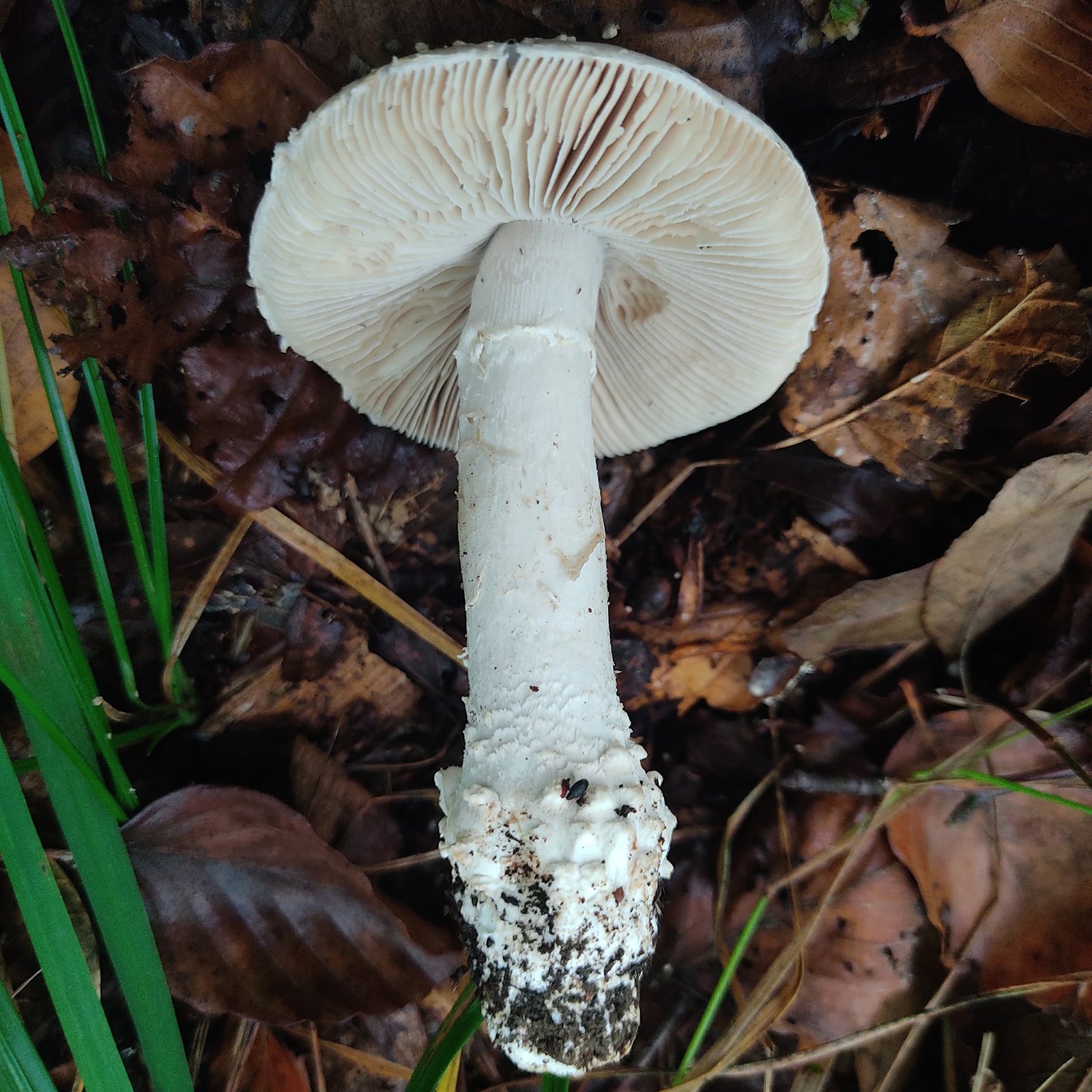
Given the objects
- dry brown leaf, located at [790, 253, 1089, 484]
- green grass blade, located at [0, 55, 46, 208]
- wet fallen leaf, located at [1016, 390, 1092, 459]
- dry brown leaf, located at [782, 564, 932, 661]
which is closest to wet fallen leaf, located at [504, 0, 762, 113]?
dry brown leaf, located at [790, 253, 1089, 484]

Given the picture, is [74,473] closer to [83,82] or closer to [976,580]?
[83,82]

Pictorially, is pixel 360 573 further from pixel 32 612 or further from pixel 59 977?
pixel 59 977

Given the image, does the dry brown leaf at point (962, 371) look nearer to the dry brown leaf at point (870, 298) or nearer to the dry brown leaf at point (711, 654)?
the dry brown leaf at point (870, 298)

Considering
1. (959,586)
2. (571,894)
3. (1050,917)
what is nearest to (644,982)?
(571,894)

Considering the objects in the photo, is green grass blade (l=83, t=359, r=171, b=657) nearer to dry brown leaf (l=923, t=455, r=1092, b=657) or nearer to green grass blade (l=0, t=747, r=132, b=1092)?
green grass blade (l=0, t=747, r=132, b=1092)

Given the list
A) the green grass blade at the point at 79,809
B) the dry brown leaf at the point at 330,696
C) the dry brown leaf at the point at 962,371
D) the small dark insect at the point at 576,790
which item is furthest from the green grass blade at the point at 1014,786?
the green grass blade at the point at 79,809

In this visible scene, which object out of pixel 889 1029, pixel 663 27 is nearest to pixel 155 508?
pixel 663 27
